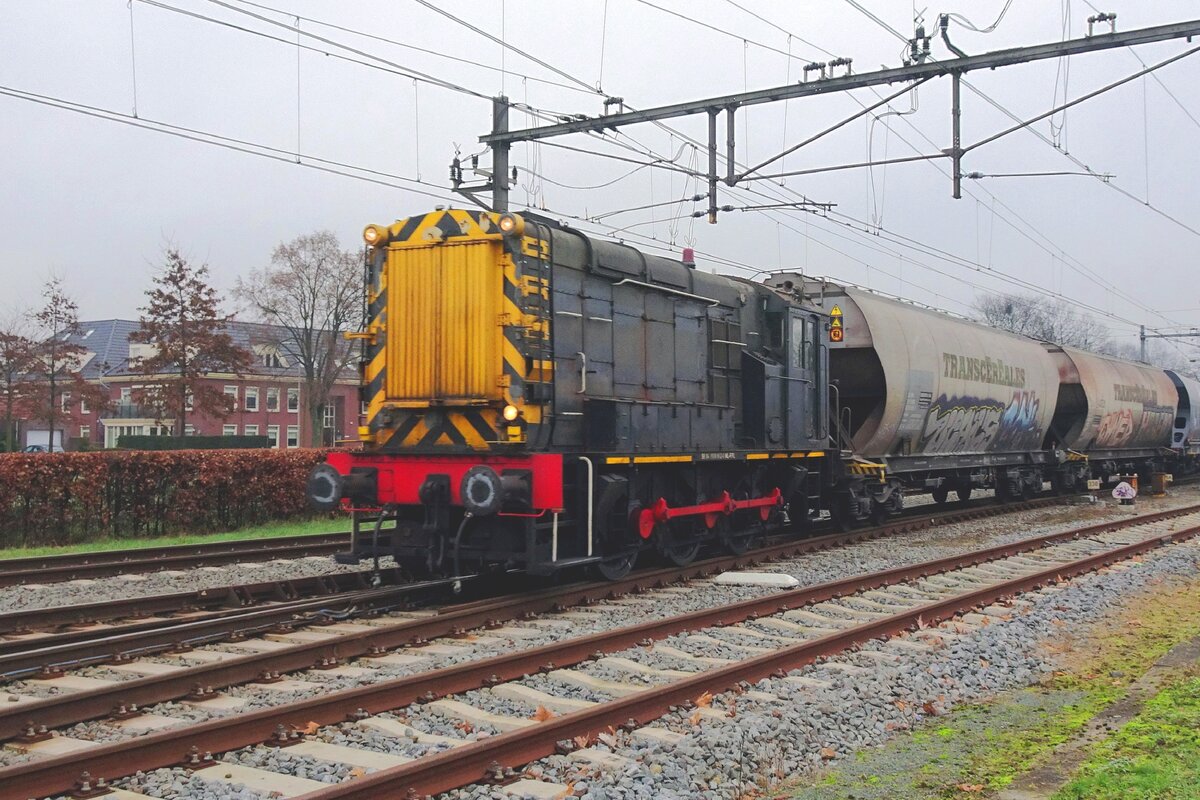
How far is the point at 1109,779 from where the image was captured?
486cm

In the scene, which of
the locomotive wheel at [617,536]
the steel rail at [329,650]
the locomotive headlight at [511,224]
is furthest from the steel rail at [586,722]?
the locomotive headlight at [511,224]

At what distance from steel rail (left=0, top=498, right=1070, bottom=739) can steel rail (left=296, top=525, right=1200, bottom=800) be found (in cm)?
210

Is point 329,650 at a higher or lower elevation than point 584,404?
lower

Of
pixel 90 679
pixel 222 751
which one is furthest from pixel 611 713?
pixel 90 679

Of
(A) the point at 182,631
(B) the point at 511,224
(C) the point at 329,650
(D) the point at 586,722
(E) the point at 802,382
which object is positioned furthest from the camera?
(E) the point at 802,382

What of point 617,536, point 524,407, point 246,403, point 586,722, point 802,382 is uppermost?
point 246,403

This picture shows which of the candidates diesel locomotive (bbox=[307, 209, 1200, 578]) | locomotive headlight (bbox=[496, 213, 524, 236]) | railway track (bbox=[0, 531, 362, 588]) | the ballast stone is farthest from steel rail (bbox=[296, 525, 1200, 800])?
railway track (bbox=[0, 531, 362, 588])

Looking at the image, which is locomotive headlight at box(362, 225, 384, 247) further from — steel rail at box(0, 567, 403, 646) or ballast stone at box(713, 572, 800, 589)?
ballast stone at box(713, 572, 800, 589)

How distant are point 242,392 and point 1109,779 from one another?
2364 inches

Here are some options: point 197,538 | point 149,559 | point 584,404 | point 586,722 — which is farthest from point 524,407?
point 197,538

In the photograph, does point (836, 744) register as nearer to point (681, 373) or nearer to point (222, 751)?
point (222, 751)

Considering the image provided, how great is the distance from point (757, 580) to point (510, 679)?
16.2 feet

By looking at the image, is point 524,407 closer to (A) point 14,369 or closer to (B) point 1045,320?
(A) point 14,369

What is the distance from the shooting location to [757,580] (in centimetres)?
1108
